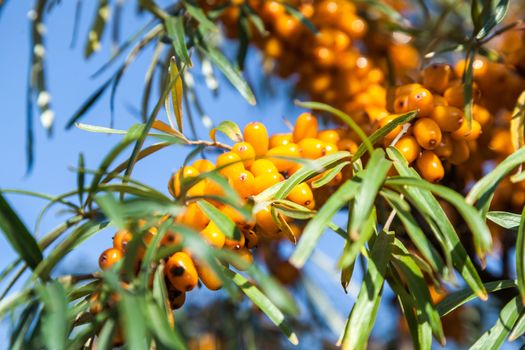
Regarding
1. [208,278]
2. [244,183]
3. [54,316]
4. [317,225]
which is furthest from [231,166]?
[54,316]

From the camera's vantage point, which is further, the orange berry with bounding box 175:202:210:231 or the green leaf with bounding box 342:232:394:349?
the orange berry with bounding box 175:202:210:231

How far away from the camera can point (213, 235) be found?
0.81 metres

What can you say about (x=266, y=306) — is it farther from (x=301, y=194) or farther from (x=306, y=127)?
(x=306, y=127)

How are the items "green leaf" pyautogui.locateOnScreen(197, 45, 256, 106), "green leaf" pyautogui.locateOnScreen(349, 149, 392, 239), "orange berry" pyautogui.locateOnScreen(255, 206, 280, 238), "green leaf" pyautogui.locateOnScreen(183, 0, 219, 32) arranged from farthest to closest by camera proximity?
"green leaf" pyautogui.locateOnScreen(183, 0, 219, 32) → "green leaf" pyautogui.locateOnScreen(197, 45, 256, 106) → "orange berry" pyautogui.locateOnScreen(255, 206, 280, 238) → "green leaf" pyautogui.locateOnScreen(349, 149, 392, 239)

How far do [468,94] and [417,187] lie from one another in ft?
1.04

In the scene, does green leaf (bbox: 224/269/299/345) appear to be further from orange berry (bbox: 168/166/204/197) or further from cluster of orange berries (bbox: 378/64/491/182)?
cluster of orange berries (bbox: 378/64/491/182)

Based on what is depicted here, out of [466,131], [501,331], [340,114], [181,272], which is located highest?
[340,114]

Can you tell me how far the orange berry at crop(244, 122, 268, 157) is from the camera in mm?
961

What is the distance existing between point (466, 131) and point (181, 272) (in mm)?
477

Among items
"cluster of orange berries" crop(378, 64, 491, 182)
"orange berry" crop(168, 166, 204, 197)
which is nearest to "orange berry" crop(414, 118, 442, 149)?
"cluster of orange berries" crop(378, 64, 491, 182)

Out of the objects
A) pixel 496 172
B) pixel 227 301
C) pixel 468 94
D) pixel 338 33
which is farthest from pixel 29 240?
pixel 227 301

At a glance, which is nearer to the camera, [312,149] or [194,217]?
[194,217]

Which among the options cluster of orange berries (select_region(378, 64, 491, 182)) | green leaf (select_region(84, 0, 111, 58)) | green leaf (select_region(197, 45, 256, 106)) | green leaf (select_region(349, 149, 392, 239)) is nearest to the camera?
green leaf (select_region(349, 149, 392, 239))

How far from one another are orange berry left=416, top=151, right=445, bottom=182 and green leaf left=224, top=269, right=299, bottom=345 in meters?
0.33
